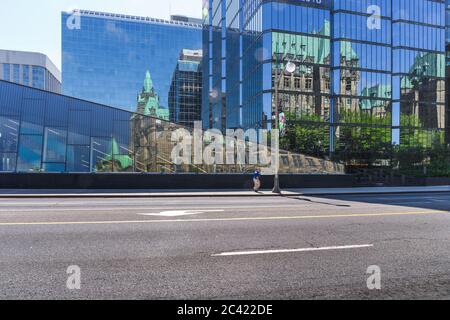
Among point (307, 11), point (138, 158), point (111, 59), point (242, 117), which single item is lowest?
point (138, 158)

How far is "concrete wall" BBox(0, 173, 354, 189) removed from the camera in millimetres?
18281

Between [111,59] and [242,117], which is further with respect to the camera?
[111,59]

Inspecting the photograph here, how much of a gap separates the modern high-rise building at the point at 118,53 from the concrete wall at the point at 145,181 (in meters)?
70.4

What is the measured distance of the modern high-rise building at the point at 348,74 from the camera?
39.8 metres

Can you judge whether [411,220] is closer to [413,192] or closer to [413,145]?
[413,192]

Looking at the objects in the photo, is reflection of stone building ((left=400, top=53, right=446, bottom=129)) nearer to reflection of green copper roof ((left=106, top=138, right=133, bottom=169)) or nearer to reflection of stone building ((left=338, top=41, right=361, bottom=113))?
reflection of stone building ((left=338, top=41, right=361, bottom=113))

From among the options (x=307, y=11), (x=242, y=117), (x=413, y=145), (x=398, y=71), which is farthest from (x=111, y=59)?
(x=413, y=145)

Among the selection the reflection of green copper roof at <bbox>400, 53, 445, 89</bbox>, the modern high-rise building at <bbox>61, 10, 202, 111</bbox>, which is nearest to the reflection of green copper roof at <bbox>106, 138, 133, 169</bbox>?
the reflection of green copper roof at <bbox>400, 53, 445, 89</bbox>

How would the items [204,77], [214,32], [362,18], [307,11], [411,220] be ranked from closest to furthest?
[411,220] → [307,11] → [362,18] → [214,32] → [204,77]

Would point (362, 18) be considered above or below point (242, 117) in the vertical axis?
above

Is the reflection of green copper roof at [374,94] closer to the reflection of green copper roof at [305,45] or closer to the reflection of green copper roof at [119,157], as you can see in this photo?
the reflection of green copper roof at [305,45]

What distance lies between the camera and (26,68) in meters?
145

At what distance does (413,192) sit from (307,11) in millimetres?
31391
